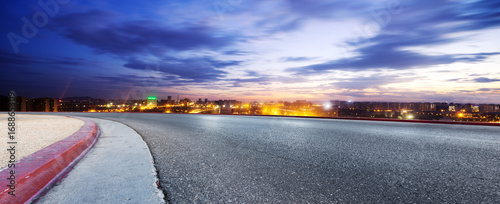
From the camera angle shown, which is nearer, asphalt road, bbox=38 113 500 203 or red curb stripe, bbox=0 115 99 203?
red curb stripe, bbox=0 115 99 203

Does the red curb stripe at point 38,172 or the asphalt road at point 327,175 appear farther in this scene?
the asphalt road at point 327,175

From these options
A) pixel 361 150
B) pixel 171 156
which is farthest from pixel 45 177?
pixel 361 150

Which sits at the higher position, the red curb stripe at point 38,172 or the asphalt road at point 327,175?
the red curb stripe at point 38,172

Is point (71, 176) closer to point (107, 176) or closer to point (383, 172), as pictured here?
point (107, 176)

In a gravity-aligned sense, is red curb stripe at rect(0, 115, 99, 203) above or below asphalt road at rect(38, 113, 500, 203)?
above

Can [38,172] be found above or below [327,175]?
above

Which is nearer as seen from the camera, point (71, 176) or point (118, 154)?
point (71, 176)

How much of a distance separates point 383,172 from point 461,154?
3.14 meters

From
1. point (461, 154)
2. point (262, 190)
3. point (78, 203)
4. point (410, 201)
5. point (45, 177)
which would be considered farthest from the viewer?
point (461, 154)

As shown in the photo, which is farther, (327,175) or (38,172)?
(327,175)

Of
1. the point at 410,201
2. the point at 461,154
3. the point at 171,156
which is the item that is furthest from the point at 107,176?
the point at 461,154

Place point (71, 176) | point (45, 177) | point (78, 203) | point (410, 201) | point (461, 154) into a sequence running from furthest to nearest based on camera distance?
1. point (461, 154)
2. point (71, 176)
3. point (45, 177)
4. point (410, 201)
5. point (78, 203)

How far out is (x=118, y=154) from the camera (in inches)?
198

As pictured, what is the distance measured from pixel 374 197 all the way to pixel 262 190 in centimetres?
129
